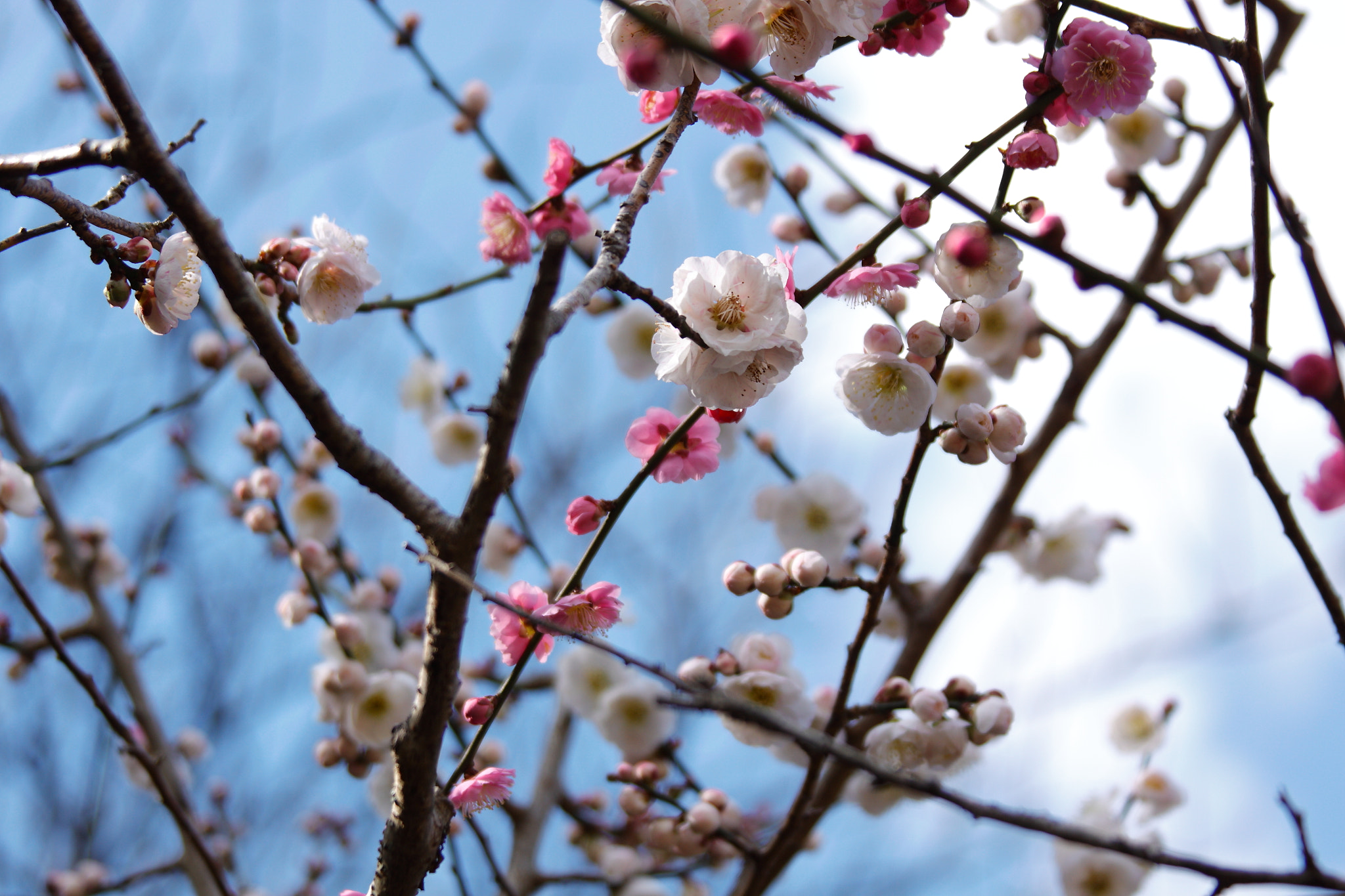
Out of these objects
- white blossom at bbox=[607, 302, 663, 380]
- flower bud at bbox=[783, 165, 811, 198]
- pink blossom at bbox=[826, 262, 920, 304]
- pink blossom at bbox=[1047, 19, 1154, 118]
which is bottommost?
pink blossom at bbox=[826, 262, 920, 304]

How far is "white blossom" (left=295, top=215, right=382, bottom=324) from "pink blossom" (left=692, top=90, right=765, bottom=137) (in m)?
0.59

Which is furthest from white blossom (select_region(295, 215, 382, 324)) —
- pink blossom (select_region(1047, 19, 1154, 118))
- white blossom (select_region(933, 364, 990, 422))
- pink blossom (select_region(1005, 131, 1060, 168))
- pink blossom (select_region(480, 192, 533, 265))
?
white blossom (select_region(933, 364, 990, 422))

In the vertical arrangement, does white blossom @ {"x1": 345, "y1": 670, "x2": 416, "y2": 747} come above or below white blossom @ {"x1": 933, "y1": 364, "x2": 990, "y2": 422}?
below

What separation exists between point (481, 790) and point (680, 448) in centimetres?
59

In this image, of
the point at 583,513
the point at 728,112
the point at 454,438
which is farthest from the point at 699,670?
the point at 454,438

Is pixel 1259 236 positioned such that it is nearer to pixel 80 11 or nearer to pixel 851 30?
pixel 851 30

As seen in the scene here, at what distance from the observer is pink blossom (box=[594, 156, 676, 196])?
5.29ft

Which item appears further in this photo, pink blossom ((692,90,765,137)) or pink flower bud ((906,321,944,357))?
pink blossom ((692,90,765,137))

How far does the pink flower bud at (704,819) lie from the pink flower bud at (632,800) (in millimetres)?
162

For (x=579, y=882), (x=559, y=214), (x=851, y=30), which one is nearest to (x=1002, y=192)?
(x=851, y=30)

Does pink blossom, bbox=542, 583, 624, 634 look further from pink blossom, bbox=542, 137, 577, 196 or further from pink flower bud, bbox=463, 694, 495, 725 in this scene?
pink blossom, bbox=542, 137, 577, 196

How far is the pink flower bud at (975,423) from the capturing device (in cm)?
133

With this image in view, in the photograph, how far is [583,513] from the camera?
1406 millimetres

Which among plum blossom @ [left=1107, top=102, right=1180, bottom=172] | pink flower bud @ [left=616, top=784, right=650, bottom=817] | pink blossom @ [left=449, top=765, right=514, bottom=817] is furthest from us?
plum blossom @ [left=1107, top=102, right=1180, bottom=172]
